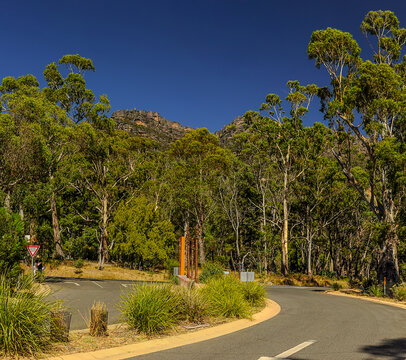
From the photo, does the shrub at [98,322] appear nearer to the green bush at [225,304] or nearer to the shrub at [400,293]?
the green bush at [225,304]

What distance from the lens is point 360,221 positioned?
4756 cm

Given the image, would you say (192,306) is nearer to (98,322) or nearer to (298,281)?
(98,322)

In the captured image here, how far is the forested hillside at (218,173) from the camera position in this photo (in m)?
22.9

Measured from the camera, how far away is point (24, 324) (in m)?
6.38

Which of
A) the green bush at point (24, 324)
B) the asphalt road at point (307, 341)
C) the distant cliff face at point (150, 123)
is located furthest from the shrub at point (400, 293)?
the distant cliff face at point (150, 123)

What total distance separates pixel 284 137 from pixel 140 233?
18.3 meters

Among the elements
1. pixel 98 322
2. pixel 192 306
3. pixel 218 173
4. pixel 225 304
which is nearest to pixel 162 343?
pixel 98 322

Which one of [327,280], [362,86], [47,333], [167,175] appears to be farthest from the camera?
[167,175]

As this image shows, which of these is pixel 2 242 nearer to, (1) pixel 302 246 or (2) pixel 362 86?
(2) pixel 362 86

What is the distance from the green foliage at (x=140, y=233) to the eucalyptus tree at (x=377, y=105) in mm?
20753

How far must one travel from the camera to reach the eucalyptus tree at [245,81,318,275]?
37188 millimetres

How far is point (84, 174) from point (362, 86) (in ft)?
93.3

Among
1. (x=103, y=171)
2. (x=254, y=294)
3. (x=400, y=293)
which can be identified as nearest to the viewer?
(x=254, y=294)

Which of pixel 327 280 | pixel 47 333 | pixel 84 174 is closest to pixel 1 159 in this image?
pixel 84 174
